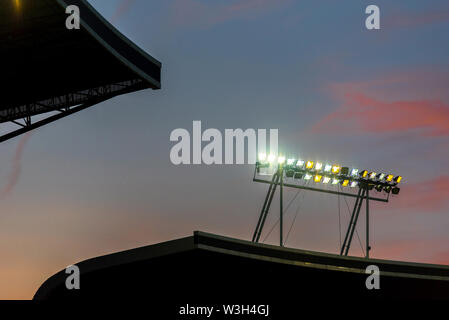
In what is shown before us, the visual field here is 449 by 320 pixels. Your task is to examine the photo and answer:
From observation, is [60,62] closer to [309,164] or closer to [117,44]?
[117,44]

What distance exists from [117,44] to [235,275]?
508 inches

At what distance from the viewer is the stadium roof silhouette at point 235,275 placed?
32094 millimetres

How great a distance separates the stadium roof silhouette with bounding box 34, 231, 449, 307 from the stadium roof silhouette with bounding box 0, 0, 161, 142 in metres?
10.7

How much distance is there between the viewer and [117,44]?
130 feet

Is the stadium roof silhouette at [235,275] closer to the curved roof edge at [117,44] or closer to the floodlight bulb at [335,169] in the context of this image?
the curved roof edge at [117,44]

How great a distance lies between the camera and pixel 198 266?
32688 mm

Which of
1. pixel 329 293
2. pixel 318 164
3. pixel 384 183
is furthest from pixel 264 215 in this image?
pixel 329 293

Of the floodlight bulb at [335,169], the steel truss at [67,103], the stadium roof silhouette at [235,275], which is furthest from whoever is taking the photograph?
the floodlight bulb at [335,169]

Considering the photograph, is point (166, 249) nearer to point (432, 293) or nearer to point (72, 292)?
point (72, 292)

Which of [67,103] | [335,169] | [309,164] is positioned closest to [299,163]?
[309,164]

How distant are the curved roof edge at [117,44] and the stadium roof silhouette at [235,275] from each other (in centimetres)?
1022

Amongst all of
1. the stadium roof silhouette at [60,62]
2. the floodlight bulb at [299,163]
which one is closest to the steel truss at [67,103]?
the stadium roof silhouette at [60,62]

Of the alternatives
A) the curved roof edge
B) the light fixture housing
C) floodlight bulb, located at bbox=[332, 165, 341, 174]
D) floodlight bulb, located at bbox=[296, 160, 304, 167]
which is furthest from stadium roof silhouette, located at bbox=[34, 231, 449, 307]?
floodlight bulb, located at bbox=[332, 165, 341, 174]

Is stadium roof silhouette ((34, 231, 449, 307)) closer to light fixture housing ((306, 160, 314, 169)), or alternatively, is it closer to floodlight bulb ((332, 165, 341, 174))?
light fixture housing ((306, 160, 314, 169))
